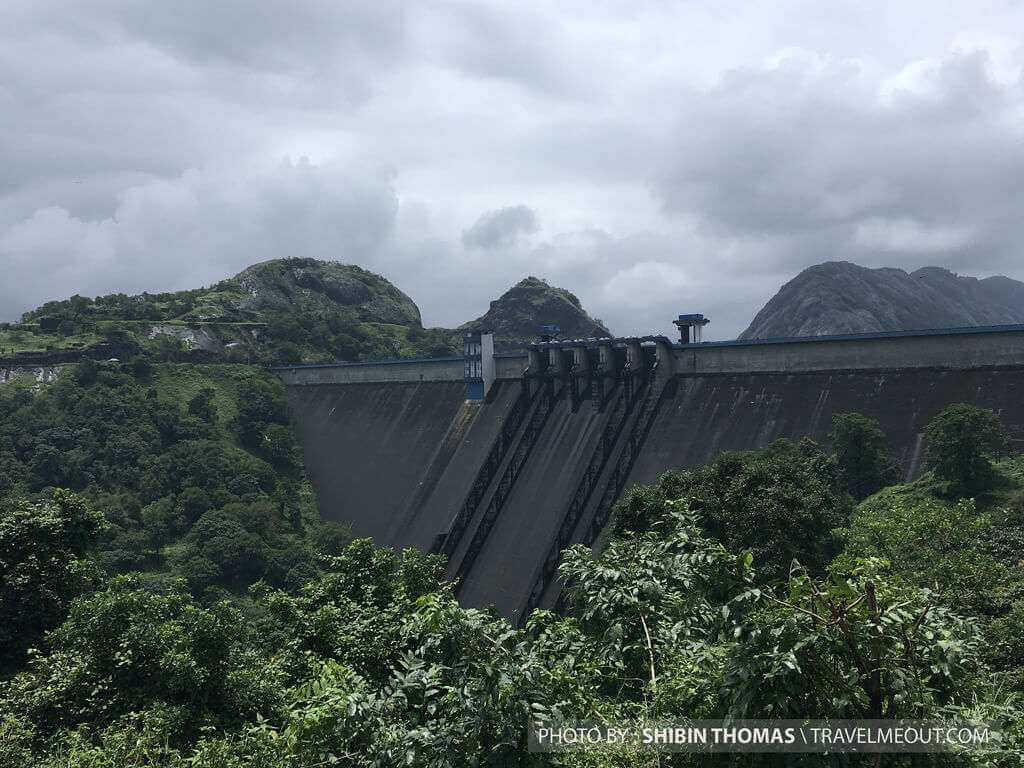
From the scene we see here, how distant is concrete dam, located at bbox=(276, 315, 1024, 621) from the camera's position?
31703mm

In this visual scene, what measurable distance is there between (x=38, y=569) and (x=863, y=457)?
25.6m

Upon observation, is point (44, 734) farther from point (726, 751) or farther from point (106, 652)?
point (726, 751)

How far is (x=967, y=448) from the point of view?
24953mm

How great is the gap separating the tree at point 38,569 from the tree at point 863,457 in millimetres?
23883

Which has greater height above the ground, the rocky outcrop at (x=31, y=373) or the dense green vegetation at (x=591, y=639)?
the rocky outcrop at (x=31, y=373)

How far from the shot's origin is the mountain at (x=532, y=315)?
117 m

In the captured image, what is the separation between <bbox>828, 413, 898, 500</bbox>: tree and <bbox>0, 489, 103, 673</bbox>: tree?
2388 centimetres

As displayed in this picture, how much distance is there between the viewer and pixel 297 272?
104 meters

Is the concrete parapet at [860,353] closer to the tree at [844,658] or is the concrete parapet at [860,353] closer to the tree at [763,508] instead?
the tree at [763,508]

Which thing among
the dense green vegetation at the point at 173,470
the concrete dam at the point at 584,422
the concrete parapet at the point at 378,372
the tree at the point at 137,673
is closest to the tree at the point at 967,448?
the concrete dam at the point at 584,422

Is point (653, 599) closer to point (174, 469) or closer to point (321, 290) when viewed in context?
point (174, 469)

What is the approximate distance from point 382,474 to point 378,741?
140 ft

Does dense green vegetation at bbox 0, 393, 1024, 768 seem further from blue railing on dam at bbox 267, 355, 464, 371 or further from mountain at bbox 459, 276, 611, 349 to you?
mountain at bbox 459, 276, 611, 349

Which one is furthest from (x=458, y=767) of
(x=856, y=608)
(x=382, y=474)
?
(x=382, y=474)
